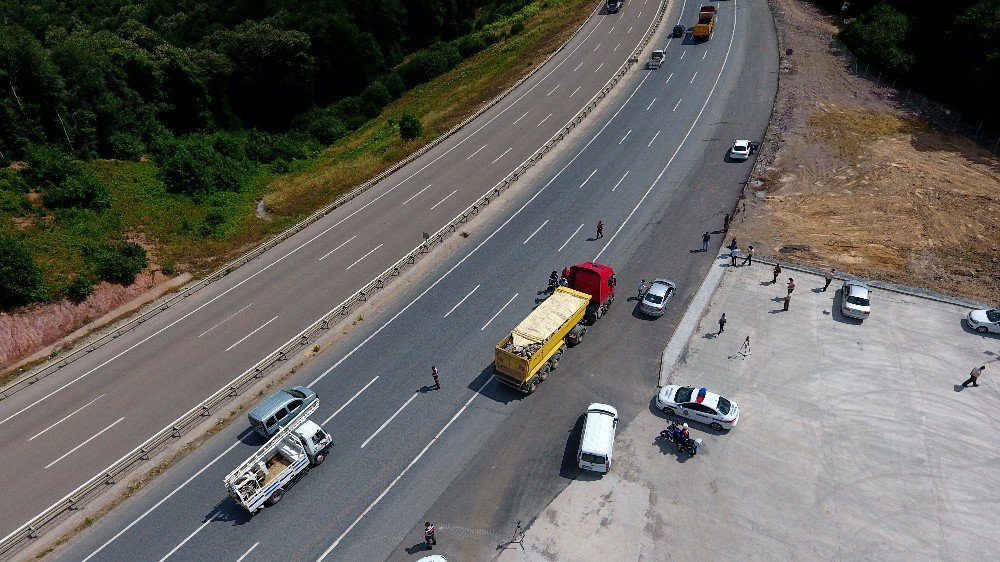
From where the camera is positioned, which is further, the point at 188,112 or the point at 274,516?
the point at 188,112

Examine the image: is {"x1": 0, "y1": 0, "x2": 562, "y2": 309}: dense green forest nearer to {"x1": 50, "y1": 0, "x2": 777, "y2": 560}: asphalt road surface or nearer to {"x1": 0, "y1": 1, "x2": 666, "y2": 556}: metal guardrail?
{"x1": 0, "y1": 1, "x2": 666, "y2": 556}: metal guardrail

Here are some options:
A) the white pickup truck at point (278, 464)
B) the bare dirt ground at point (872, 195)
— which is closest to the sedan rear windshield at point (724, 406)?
the bare dirt ground at point (872, 195)

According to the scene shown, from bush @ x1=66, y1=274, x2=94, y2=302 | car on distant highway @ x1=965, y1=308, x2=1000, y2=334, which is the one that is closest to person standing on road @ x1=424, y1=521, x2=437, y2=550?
bush @ x1=66, y1=274, x2=94, y2=302

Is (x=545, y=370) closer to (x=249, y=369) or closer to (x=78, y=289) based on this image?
(x=249, y=369)

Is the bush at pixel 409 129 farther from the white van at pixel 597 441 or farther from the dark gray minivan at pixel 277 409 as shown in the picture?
the white van at pixel 597 441

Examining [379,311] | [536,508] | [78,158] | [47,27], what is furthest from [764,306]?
[47,27]

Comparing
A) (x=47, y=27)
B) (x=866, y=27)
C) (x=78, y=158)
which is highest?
(x=47, y=27)

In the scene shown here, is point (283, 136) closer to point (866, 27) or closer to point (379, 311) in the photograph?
point (379, 311)
